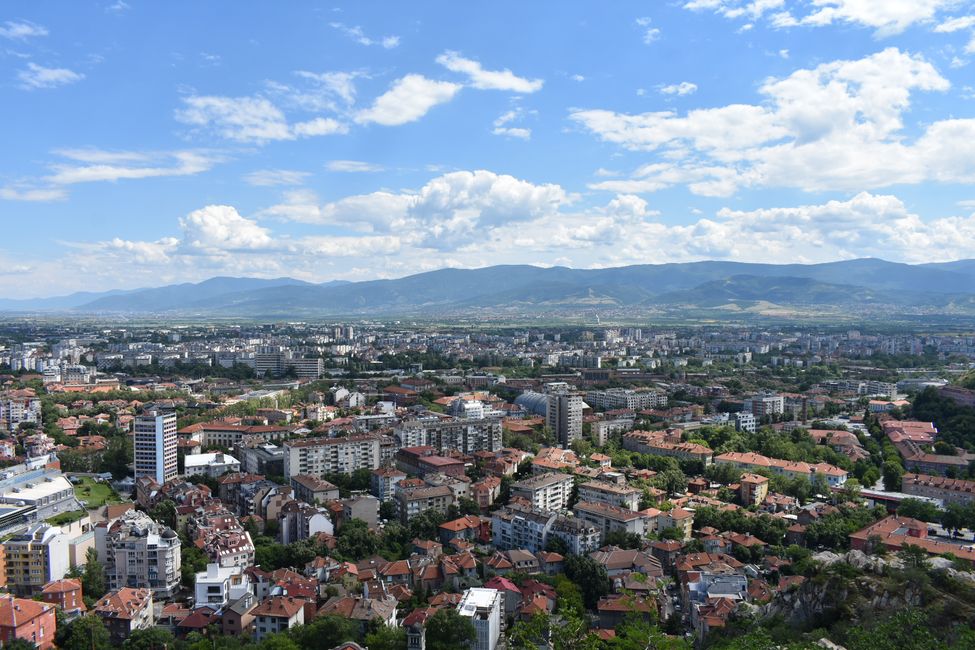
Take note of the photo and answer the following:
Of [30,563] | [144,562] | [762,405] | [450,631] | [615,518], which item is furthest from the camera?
[762,405]

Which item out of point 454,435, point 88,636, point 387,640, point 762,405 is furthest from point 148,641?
point 762,405

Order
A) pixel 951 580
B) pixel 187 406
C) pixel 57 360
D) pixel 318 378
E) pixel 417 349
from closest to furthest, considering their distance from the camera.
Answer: pixel 951 580
pixel 187 406
pixel 318 378
pixel 57 360
pixel 417 349

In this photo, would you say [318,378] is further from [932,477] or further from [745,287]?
[745,287]

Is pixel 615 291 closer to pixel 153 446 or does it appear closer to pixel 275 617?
pixel 153 446

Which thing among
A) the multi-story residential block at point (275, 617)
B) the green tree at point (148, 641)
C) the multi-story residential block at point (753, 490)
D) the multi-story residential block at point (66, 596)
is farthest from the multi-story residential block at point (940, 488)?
the multi-story residential block at point (66, 596)

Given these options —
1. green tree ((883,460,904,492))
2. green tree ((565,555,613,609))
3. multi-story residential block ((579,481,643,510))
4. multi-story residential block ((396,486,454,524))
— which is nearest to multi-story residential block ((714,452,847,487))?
green tree ((883,460,904,492))

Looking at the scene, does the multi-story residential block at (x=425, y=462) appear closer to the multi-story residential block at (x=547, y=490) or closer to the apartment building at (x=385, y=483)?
the apartment building at (x=385, y=483)

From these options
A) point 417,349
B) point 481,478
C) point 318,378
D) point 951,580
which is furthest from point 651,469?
point 417,349
